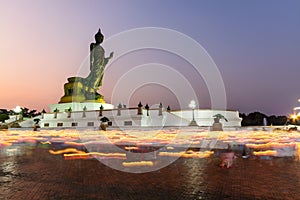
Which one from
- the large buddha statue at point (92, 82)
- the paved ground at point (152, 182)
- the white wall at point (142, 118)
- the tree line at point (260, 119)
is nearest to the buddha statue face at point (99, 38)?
the large buddha statue at point (92, 82)

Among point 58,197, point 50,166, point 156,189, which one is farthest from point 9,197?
point 50,166

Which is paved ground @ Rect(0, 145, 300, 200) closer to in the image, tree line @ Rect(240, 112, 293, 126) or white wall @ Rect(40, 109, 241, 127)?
white wall @ Rect(40, 109, 241, 127)

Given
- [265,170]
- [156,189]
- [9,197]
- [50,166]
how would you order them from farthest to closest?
1. [50,166]
2. [265,170]
3. [156,189]
4. [9,197]

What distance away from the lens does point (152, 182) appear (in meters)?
5.77

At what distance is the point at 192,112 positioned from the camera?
3422cm

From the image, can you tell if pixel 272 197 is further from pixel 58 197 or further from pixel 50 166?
pixel 50 166

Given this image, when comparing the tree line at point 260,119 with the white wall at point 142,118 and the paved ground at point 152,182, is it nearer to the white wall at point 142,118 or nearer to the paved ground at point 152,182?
the white wall at point 142,118

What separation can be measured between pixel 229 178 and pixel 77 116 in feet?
110

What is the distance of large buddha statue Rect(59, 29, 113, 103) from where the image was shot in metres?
44.4

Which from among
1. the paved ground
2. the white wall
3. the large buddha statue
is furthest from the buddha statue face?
the paved ground

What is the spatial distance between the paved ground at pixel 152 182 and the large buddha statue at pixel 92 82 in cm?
3717

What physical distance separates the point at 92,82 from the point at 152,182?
134 feet

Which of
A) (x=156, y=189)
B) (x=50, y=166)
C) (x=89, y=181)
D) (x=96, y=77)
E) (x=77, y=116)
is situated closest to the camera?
(x=156, y=189)

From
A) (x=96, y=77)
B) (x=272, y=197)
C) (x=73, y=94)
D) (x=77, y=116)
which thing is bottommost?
(x=272, y=197)
